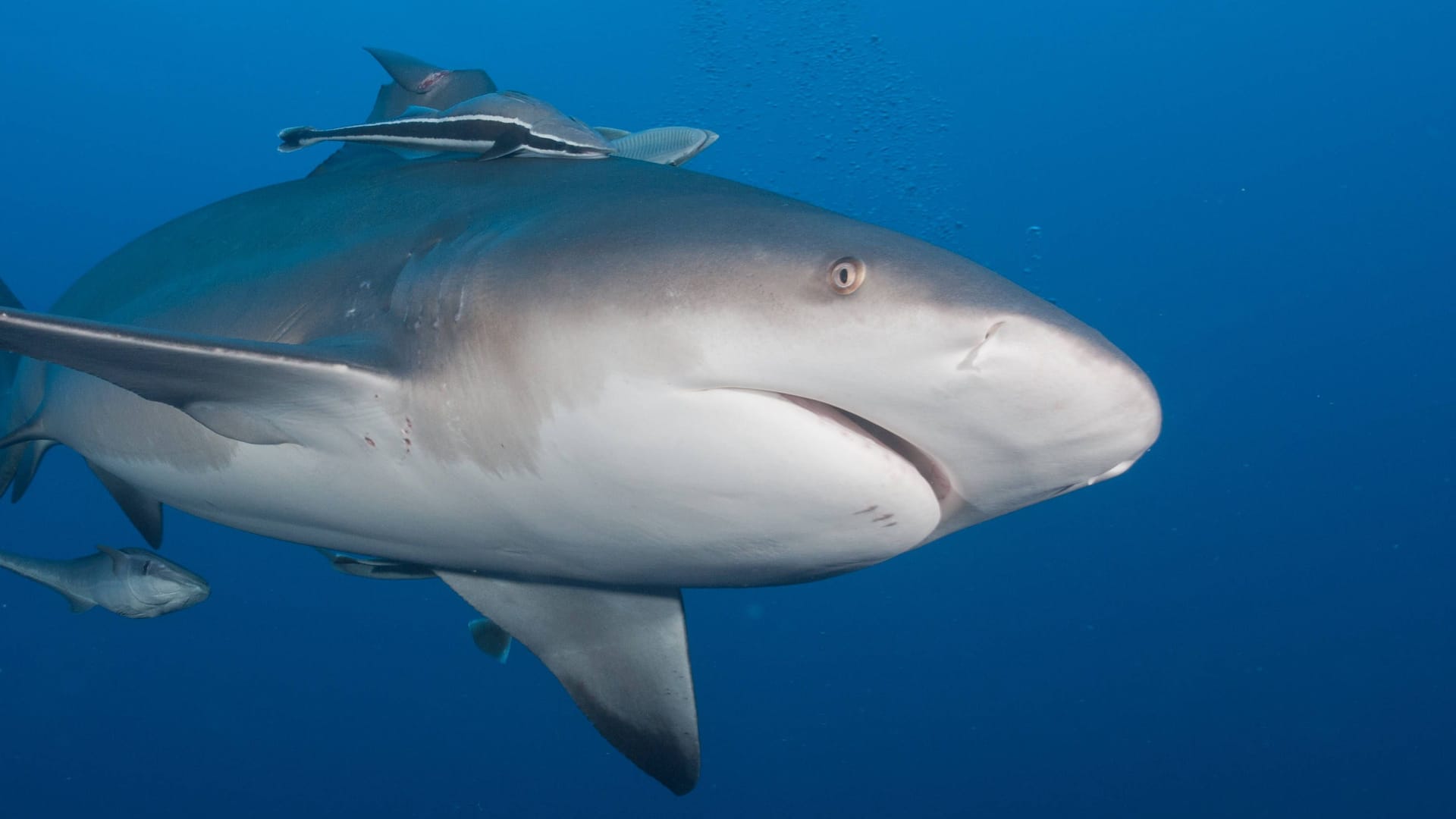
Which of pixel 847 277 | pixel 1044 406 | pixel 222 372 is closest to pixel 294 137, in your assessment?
pixel 222 372

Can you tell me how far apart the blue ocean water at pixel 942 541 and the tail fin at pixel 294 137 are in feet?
104

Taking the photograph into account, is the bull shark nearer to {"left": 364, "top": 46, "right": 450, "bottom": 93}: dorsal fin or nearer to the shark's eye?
the shark's eye

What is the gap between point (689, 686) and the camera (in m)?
2.74

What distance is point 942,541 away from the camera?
119 ft

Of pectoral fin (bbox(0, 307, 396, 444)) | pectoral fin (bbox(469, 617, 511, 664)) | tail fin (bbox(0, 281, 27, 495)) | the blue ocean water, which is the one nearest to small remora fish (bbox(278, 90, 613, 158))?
pectoral fin (bbox(0, 307, 396, 444))

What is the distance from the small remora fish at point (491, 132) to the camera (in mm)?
2023

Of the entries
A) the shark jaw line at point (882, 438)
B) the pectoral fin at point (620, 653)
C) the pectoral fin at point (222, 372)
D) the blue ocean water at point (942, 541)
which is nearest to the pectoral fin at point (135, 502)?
the pectoral fin at point (620, 653)

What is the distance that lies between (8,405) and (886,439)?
376 centimetres

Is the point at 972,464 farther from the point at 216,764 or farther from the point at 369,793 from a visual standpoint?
the point at 216,764

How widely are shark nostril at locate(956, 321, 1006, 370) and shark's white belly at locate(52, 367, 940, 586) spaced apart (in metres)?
0.27

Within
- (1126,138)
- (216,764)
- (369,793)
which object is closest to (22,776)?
(216,764)

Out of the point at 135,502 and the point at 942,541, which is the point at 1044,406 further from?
the point at 942,541

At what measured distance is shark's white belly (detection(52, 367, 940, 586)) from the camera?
4.42 ft

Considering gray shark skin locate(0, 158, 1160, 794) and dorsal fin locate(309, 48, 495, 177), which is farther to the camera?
dorsal fin locate(309, 48, 495, 177)
